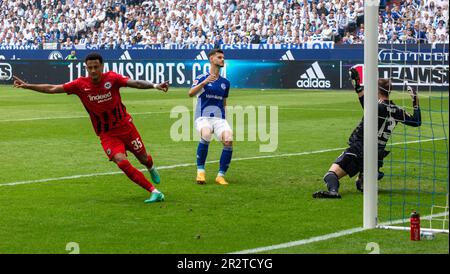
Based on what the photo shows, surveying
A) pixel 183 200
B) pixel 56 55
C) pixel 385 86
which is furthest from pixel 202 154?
pixel 56 55

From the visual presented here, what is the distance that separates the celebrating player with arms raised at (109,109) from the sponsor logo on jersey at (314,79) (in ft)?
80.5

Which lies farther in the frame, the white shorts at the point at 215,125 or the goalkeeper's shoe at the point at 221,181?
the white shorts at the point at 215,125

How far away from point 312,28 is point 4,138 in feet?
78.6

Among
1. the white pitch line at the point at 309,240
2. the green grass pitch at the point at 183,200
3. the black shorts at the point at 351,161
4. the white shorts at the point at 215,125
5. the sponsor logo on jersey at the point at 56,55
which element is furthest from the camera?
the sponsor logo on jersey at the point at 56,55

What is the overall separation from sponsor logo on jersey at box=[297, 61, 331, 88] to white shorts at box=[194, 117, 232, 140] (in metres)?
22.4

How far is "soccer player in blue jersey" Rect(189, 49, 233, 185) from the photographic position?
44.2 feet

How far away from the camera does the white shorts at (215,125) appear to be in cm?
1379

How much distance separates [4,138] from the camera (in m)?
19.9

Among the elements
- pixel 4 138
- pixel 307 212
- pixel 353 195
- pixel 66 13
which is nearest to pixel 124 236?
pixel 307 212

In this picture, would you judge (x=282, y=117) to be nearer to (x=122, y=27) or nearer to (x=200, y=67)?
(x=200, y=67)

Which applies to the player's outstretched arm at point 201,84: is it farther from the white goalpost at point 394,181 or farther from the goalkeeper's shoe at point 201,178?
the white goalpost at point 394,181

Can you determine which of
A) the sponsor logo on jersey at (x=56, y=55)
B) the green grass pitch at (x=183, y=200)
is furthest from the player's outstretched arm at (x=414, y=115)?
the sponsor logo on jersey at (x=56, y=55)

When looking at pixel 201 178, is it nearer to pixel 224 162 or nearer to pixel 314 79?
pixel 224 162

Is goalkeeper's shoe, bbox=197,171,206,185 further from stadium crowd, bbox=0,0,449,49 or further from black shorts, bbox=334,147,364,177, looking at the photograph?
stadium crowd, bbox=0,0,449,49
